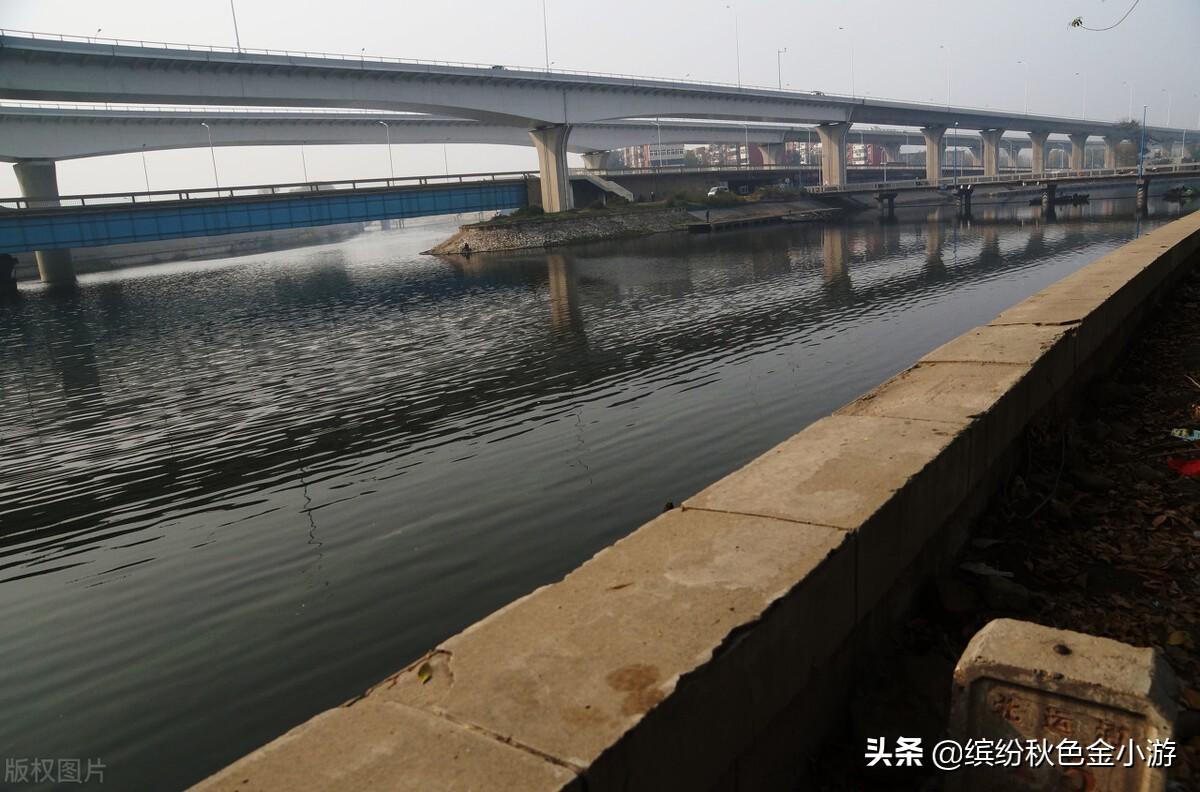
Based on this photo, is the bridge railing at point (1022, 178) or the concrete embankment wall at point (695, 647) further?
the bridge railing at point (1022, 178)

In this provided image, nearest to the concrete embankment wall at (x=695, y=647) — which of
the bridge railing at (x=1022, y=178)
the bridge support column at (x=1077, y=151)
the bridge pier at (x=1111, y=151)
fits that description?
the bridge railing at (x=1022, y=178)

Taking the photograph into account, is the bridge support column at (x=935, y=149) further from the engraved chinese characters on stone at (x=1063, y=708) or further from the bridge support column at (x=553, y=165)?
the engraved chinese characters on stone at (x=1063, y=708)

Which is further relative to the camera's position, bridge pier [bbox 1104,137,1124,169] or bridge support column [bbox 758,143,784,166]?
bridge pier [bbox 1104,137,1124,169]

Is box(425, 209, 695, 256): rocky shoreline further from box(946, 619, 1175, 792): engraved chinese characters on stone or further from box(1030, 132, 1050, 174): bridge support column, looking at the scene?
box(1030, 132, 1050, 174): bridge support column

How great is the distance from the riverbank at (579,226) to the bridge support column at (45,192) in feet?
107

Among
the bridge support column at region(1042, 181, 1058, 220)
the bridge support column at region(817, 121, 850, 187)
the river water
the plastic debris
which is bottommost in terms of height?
the river water

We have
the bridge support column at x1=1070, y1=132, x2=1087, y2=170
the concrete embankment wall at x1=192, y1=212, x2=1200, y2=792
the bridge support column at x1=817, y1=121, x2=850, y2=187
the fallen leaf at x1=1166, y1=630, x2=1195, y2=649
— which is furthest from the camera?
the bridge support column at x1=1070, y1=132, x2=1087, y2=170

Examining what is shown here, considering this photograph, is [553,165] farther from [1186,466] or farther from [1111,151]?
[1111,151]

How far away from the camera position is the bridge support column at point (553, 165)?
3115 inches

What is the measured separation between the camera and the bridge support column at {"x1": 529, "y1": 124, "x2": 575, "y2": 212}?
260 ft

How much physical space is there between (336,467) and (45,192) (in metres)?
84.3

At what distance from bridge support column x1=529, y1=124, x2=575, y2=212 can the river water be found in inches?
1871

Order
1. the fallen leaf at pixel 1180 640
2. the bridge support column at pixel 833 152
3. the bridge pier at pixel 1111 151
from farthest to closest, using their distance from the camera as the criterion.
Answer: the bridge pier at pixel 1111 151
the bridge support column at pixel 833 152
the fallen leaf at pixel 1180 640

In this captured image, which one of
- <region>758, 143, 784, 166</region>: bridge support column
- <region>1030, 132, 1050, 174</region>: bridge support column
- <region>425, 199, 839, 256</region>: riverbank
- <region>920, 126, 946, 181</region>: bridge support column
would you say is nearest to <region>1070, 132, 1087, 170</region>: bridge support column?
<region>1030, 132, 1050, 174</region>: bridge support column
